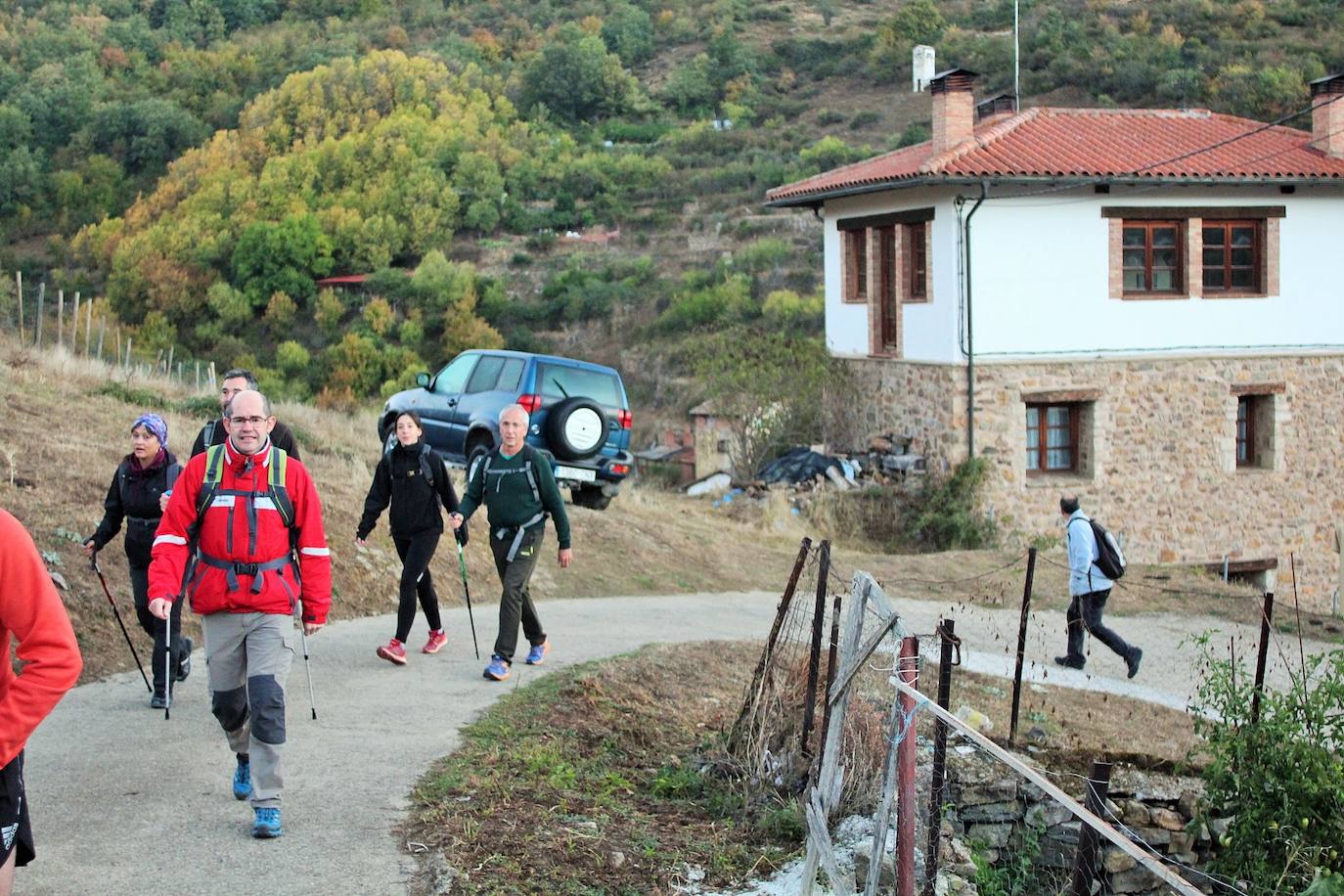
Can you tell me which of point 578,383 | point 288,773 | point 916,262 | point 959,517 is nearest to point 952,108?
point 916,262

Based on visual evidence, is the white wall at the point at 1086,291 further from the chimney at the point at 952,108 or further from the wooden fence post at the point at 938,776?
the wooden fence post at the point at 938,776

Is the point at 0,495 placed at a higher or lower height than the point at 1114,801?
higher

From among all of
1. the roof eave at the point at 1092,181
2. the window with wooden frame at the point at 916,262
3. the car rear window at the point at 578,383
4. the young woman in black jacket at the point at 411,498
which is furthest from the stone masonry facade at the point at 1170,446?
the young woman in black jacket at the point at 411,498

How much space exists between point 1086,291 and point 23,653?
21.6 meters

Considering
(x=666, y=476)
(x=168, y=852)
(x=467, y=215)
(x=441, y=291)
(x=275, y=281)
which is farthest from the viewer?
(x=467, y=215)

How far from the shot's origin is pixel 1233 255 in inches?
984

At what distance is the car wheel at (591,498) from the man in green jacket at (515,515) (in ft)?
30.2

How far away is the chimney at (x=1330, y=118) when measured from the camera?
83.4 feet

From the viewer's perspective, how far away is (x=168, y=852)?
6477mm

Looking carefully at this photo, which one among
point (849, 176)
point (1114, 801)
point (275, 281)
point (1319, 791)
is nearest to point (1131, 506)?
point (849, 176)

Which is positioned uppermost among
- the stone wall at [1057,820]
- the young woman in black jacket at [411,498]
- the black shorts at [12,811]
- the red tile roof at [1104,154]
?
the red tile roof at [1104,154]

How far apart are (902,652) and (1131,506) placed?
19.8 metres

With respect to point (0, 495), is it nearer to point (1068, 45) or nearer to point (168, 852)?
point (168, 852)

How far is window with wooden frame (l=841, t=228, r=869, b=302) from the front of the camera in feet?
87.7
